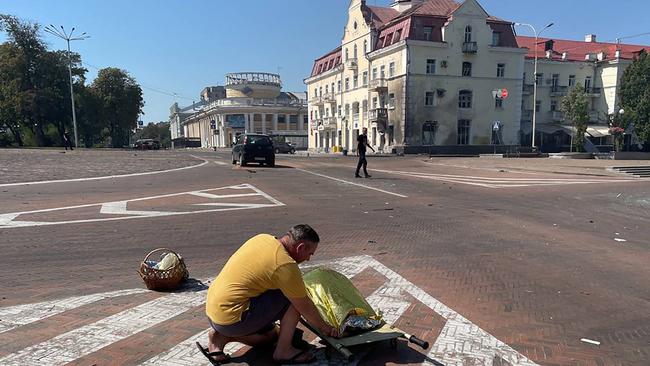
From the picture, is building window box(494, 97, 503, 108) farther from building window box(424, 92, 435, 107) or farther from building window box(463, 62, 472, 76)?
building window box(424, 92, 435, 107)

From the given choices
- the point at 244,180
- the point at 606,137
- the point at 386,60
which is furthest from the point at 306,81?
the point at 244,180

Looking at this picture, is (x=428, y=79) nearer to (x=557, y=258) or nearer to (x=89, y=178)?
(x=89, y=178)

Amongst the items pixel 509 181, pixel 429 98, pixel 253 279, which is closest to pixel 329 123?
pixel 429 98

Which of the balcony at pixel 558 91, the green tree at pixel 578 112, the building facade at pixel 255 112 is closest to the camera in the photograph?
the green tree at pixel 578 112

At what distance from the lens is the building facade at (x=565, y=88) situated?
58438 mm

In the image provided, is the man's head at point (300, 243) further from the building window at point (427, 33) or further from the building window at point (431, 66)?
the building window at point (427, 33)

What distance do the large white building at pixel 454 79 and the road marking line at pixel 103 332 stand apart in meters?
44.8

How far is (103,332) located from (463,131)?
51.6m

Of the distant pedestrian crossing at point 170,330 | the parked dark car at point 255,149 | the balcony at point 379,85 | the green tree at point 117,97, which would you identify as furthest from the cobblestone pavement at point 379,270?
the green tree at point 117,97

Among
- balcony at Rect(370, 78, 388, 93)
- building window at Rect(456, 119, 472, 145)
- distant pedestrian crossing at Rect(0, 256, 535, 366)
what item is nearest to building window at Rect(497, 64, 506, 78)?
building window at Rect(456, 119, 472, 145)

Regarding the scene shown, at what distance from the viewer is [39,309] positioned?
4.75 m

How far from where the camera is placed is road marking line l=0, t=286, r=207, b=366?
366 centimetres

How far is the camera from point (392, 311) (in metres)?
4.82

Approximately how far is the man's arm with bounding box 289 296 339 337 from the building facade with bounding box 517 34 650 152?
2326 inches
